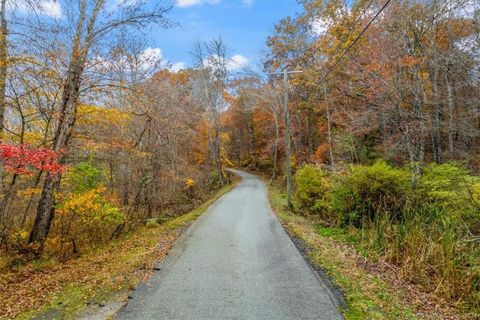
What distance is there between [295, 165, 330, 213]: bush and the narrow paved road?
407 cm

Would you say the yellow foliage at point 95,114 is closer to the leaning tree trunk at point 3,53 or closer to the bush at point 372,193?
the leaning tree trunk at point 3,53

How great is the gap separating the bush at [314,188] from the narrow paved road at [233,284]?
13.4ft

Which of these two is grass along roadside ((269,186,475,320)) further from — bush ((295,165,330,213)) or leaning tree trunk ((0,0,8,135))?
leaning tree trunk ((0,0,8,135))

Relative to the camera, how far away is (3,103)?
335 inches

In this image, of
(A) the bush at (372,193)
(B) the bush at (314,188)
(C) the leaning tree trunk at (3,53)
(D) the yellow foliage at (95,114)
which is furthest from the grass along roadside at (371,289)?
(C) the leaning tree trunk at (3,53)

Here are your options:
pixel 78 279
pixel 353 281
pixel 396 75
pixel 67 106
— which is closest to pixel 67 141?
pixel 67 106

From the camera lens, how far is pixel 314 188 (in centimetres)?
1284

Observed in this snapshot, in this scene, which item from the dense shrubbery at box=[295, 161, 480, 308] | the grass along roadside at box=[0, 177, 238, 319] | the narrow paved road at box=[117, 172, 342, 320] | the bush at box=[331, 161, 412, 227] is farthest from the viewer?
the bush at box=[331, 161, 412, 227]

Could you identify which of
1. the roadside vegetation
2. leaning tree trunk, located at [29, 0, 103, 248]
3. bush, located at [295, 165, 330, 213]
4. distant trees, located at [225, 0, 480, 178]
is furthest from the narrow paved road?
distant trees, located at [225, 0, 480, 178]

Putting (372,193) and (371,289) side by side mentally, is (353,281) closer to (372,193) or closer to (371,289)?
(371,289)

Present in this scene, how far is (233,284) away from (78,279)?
294 centimetres

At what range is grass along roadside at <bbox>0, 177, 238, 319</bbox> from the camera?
4.64 metres

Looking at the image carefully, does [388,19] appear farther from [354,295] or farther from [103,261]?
[103,261]

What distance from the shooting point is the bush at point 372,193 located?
9.02 metres
